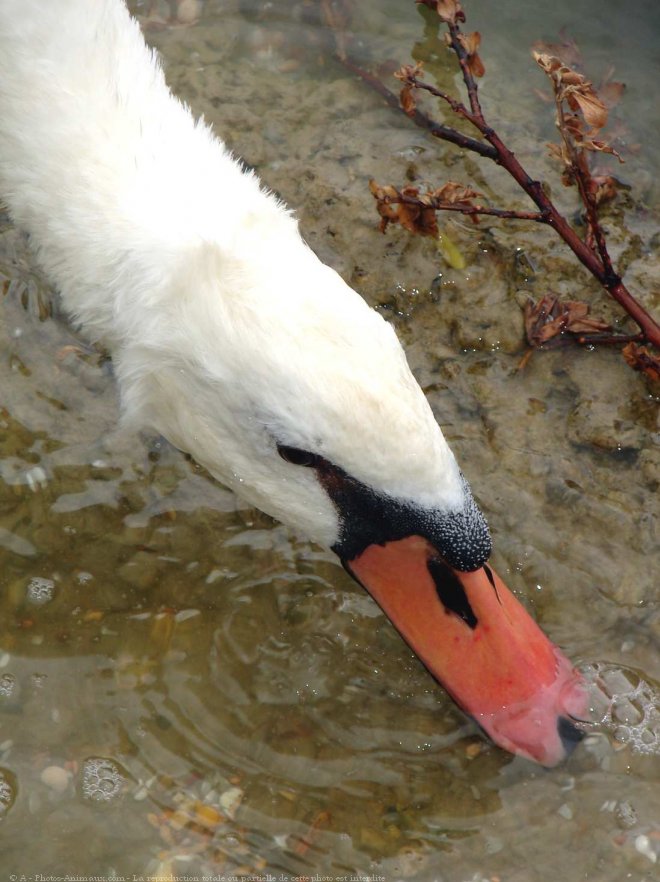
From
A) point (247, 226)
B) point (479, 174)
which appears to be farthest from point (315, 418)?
point (479, 174)

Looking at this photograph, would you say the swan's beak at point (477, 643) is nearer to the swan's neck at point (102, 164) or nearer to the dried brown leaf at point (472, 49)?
the swan's neck at point (102, 164)

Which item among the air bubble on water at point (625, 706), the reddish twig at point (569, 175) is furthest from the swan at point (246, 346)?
the reddish twig at point (569, 175)

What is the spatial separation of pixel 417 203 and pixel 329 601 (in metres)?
1.70

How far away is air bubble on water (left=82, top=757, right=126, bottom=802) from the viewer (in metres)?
3.80

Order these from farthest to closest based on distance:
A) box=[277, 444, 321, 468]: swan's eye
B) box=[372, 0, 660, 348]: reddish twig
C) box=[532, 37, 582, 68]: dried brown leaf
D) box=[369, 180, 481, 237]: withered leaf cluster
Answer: box=[532, 37, 582, 68]: dried brown leaf < box=[369, 180, 481, 237]: withered leaf cluster < box=[372, 0, 660, 348]: reddish twig < box=[277, 444, 321, 468]: swan's eye

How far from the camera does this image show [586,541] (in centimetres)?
429

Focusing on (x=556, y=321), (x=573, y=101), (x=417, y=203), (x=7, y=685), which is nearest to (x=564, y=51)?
(x=573, y=101)

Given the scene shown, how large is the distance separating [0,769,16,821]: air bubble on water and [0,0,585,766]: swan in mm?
1233

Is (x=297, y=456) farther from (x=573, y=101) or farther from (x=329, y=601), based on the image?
(x=573, y=101)

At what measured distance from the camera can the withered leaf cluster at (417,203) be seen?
4.68m

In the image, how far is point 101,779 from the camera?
383cm

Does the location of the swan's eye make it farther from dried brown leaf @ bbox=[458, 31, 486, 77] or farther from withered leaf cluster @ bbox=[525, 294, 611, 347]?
dried brown leaf @ bbox=[458, 31, 486, 77]

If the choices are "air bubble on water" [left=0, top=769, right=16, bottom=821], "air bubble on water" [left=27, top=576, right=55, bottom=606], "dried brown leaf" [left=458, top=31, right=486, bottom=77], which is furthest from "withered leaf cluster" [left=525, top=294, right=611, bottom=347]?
"air bubble on water" [left=0, top=769, right=16, bottom=821]

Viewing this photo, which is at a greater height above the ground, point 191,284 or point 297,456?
point 191,284
